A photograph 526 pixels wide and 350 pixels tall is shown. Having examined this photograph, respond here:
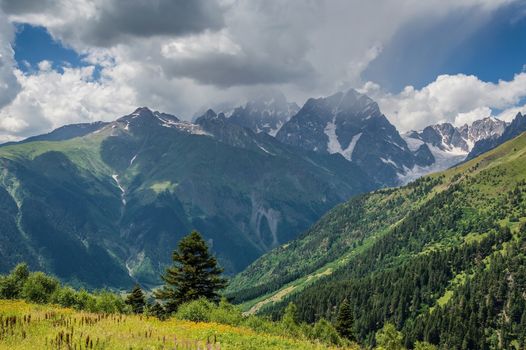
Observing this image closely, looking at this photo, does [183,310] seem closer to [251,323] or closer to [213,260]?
[251,323]

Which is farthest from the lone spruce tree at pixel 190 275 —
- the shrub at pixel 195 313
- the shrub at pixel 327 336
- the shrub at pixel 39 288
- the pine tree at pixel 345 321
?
the pine tree at pixel 345 321

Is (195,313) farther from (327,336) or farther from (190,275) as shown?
(327,336)

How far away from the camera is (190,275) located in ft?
201

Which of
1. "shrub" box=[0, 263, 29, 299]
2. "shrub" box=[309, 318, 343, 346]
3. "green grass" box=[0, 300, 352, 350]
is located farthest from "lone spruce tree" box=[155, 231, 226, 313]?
"green grass" box=[0, 300, 352, 350]

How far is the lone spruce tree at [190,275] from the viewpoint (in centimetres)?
6047

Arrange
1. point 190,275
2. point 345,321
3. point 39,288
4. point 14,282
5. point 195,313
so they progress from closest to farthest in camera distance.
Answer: point 195,313
point 190,275
point 39,288
point 14,282
point 345,321

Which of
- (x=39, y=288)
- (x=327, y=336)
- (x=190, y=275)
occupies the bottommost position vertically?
(x=327, y=336)

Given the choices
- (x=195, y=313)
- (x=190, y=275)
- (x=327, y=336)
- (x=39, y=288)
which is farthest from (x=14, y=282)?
(x=195, y=313)

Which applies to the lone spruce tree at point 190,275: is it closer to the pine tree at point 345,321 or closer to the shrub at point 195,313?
the shrub at point 195,313

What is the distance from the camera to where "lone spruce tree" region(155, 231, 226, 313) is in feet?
198

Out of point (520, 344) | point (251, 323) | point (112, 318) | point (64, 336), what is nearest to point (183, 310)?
point (251, 323)

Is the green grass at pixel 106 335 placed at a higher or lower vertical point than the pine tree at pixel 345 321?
higher

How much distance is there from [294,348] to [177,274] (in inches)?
1676

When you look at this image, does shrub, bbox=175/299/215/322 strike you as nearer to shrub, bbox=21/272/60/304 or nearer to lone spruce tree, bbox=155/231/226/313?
lone spruce tree, bbox=155/231/226/313
